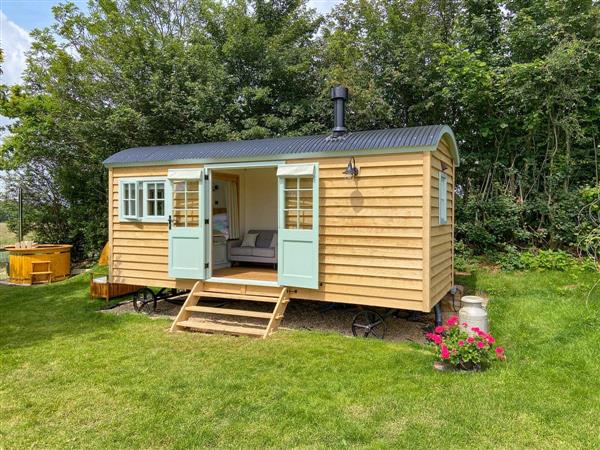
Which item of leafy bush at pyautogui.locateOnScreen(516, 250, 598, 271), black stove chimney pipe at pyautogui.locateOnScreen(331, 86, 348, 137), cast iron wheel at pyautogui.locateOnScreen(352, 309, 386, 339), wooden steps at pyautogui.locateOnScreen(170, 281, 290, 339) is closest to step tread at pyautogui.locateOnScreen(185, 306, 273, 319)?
wooden steps at pyautogui.locateOnScreen(170, 281, 290, 339)

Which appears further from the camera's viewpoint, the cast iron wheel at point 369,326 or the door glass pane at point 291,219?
the door glass pane at point 291,219

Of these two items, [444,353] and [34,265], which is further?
[34,265]

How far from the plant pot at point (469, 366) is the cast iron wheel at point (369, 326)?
1.32m

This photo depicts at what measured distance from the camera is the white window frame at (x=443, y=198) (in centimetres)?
532

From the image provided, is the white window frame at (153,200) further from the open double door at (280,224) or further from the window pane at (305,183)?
the window pane at (305,183)

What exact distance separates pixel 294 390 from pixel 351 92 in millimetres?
7812

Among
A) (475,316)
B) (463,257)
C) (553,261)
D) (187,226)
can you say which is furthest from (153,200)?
(553,261)

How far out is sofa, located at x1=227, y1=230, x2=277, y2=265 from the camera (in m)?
7.45

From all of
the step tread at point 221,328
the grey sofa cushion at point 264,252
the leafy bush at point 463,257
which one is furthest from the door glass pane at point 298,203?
the leafy bush at point 463,257

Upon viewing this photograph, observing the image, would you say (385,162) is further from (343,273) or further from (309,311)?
(309,311)

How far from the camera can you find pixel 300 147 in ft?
17.4

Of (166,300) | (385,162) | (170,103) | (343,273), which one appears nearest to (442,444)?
(343,273)

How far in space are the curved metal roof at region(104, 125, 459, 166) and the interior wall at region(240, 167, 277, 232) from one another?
7.00 feet

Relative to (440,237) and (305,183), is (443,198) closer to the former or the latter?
(440,237)
